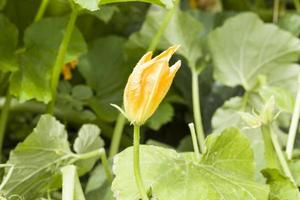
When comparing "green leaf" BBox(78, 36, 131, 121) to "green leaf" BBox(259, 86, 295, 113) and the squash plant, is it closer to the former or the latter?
the squash plant

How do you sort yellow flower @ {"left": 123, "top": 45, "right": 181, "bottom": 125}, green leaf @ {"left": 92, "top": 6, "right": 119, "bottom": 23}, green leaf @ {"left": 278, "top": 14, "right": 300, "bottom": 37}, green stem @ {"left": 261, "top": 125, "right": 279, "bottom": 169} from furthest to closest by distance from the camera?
1. green leaf @ {"left": 278, "top": 14, "right": 300, "bottom": 37}
2. green leaf @ {"left": 92, "top": 6, "right": 119, "bottom": 23}
3. green stem @ {"left": 261, "top": 125, "right": 279, "bottom": 169}
4. yellow flower @ {"left": 123, "top": 45, "right": 181, "bottom": 125}

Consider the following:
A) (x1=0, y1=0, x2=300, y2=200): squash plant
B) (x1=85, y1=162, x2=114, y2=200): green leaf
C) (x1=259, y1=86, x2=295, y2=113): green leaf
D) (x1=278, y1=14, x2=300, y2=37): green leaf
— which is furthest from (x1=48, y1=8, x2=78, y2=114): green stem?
(x1=278, y1=14, x2=300, y2=37): green leaf

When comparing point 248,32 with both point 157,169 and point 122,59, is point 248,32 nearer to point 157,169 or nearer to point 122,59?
point 122,59

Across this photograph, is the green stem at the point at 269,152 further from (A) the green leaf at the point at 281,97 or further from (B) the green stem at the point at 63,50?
(B) the green stem at the point at 63,50

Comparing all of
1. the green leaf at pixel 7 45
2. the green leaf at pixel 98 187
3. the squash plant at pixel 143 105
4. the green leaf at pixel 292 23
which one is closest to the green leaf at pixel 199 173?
the squash plant at pixel 143 105

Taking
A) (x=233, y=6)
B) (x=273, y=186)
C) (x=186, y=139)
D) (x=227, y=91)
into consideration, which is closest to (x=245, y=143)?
(x=273, y=186)

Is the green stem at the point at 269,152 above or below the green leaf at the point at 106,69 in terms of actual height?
below
